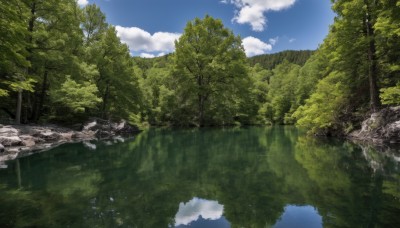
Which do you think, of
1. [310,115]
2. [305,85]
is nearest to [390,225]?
[310,115]

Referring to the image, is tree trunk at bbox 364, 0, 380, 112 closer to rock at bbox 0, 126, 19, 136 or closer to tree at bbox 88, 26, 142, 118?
rock at bbox 0, 126, 19, 136

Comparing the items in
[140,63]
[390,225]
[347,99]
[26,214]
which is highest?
[140,63]

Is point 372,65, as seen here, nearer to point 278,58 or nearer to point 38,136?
point 38,136

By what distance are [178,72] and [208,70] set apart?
4547 mm

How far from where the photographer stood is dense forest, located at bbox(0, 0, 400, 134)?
15.3 meters

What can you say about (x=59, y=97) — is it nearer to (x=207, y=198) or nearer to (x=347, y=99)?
(x=207, y=198)

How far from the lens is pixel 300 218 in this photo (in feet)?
18.6

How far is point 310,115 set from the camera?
2291 cm

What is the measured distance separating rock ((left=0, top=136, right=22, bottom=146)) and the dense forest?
135 inches

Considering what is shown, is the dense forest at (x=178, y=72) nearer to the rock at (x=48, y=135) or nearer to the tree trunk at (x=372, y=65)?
the tree trunk at (x=372, y=65)

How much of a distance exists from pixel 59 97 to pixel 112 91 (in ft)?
34.9

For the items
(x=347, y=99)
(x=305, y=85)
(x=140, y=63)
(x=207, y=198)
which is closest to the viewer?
(x=207, y=198)

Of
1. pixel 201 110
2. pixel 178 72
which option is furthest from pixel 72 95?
pixel 201 110

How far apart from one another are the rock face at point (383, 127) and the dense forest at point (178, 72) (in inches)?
44.2
